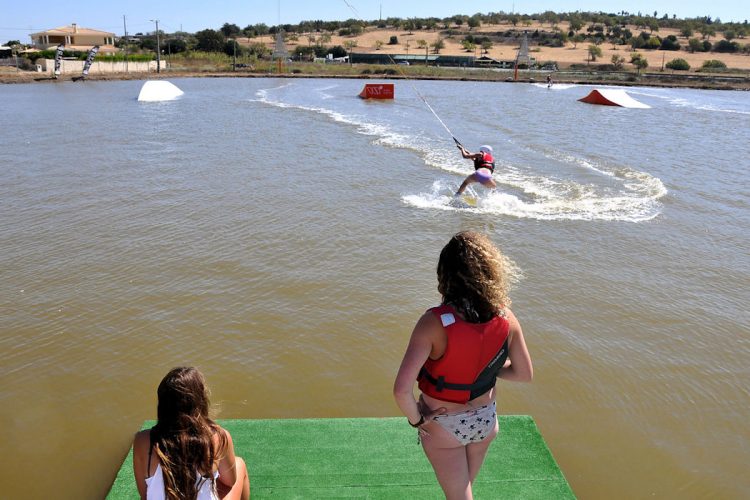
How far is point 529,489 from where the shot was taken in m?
4.20

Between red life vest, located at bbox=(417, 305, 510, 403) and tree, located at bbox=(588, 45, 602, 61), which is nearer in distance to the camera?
red life vest, located at bbox=(417, 305, 510, 403)

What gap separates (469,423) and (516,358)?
0.39 m

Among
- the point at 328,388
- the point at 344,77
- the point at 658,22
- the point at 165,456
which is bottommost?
the point at 328,388

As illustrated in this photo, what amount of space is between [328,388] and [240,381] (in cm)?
88

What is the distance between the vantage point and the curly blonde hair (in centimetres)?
271

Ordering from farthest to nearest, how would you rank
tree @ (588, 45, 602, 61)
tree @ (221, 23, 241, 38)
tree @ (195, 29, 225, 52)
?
tree @ (221, 23, 241, 38)
tree @ (195, 29, 225, 52)
tree @ (588, 45, 602, 61)

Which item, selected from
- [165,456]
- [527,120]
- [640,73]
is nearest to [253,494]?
[165,456]

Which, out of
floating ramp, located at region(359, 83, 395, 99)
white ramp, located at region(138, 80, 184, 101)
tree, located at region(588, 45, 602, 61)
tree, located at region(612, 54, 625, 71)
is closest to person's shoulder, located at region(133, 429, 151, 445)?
white ramp, located at region(138, 80, 184, 101)

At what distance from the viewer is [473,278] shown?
8.87 ft

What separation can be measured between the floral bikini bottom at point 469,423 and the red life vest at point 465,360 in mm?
88

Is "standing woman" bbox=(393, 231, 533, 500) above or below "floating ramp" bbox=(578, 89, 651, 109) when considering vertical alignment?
below

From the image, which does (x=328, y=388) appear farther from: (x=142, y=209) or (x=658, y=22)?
(x=658, y=22)

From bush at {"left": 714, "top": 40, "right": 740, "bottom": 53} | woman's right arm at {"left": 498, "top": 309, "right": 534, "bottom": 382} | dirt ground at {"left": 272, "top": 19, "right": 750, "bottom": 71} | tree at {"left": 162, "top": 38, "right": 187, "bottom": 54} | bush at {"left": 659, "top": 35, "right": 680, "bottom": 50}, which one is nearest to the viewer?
woman's right arm at {"left": 498, "top": 309, "right": 534, "bottom": 382}

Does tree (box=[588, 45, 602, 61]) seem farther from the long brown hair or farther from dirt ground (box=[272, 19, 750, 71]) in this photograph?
the long brown hair
